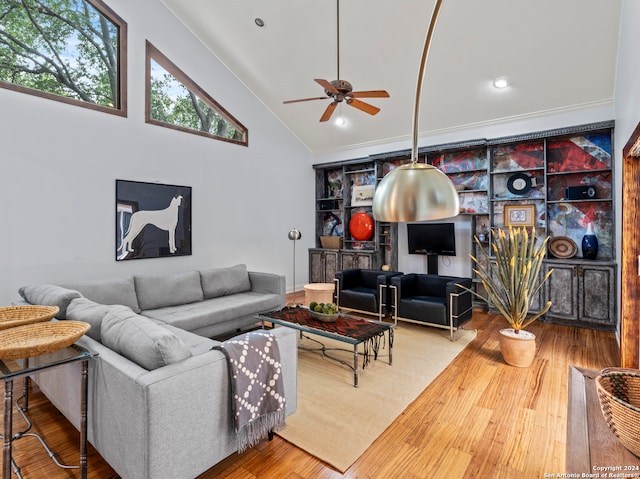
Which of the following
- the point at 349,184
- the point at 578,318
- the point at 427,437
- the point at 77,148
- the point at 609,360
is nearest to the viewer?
the point at 427,437

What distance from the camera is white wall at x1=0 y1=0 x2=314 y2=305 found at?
12.1 feet

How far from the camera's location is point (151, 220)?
4.74 meters

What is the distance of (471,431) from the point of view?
2.35 metres

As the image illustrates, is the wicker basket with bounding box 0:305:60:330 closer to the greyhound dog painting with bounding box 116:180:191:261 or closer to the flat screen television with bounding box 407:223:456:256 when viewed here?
the greyhound dog painting with bounding box 116:180:191:261

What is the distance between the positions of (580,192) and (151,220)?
5.85 m

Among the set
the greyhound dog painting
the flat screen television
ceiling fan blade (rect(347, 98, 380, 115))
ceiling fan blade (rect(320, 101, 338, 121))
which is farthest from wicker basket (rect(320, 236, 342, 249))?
ceiling fan blade (rect(347, 98, 380, 115))

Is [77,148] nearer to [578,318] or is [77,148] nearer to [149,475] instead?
[149,475]

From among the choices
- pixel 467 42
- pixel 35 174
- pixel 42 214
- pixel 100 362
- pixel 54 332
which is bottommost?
pixel 100 362

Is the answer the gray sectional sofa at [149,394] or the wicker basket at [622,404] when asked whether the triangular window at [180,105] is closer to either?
the gray sectional sofa at [149,394]

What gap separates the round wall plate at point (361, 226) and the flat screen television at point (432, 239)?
0.84 meters

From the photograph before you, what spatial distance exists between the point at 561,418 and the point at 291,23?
5115 mm

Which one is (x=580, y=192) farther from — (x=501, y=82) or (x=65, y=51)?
(x=65, y=51)

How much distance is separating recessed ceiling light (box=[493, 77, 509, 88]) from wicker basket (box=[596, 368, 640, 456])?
448 centimetres

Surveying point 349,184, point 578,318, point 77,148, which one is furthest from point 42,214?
point 578,318
